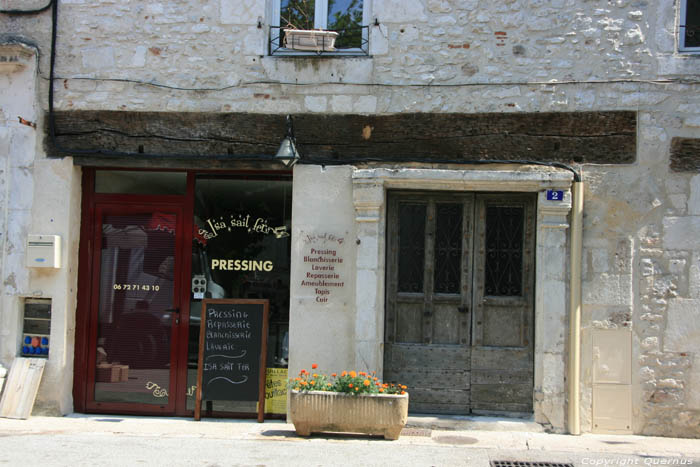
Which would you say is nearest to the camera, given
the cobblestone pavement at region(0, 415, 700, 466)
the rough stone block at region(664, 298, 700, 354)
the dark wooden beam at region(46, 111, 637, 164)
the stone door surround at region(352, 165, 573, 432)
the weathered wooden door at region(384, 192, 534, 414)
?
the cobblestone pavement at region(0, 415, 700, 466)

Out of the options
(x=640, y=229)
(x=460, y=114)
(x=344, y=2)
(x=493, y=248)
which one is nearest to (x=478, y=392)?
(x=493, y=248)

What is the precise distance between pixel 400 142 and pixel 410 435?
2.73 meters

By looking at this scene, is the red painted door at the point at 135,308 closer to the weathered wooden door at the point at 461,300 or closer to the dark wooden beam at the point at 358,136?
the dark wooden beam at the point at 358,136

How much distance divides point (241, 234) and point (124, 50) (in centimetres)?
215

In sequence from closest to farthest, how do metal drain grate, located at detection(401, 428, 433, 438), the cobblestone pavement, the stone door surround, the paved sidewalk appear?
the cobblestone pavement
the paved sidewalk
metal drain grate, located at detection(401, 428, 433, 438)
the stone door surround

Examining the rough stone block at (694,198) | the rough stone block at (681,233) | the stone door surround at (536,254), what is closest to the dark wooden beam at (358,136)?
the stone door surround at (536,254)

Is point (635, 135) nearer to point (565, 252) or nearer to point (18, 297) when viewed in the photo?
point (565, 252)

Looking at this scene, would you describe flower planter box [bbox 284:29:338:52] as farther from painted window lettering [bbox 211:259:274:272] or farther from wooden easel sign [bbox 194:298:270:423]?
wooden easel sign [bbox 194:298:270:423]

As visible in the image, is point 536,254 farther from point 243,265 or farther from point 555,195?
point 243,265

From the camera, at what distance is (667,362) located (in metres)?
6.48

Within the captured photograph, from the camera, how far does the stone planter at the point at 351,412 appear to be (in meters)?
6.02

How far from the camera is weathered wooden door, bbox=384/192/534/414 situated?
6812mm

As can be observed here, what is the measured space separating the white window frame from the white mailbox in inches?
110

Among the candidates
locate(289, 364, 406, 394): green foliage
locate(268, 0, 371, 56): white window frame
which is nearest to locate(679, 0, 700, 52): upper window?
locate(268, 0, 371, 56): white window frame
